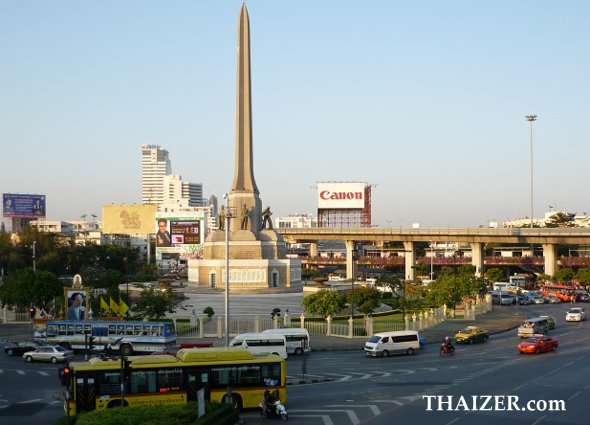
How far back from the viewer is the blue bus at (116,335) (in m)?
38.7

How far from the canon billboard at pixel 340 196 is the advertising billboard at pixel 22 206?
180 ft

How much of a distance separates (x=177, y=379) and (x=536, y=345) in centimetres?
2113

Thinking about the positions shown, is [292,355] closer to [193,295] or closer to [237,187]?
[193,295]

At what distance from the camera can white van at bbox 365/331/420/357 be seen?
37.9 m

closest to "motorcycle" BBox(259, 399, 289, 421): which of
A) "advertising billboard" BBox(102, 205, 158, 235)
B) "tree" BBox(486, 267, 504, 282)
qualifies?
"tree" BBox(486, 267, 504, 282)

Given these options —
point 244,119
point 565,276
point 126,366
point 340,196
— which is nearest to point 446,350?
point 126,366

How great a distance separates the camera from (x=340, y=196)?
12475cm

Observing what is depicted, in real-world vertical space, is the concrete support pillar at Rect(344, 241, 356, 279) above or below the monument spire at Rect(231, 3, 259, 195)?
below

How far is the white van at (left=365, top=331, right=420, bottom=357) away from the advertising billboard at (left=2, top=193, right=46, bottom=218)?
114117 millimetres

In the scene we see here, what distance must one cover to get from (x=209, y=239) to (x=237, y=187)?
21.3 feet

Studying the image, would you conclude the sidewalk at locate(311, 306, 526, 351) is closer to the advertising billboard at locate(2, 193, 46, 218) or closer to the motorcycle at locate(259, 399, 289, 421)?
the motorcycle at locate(259, 399, 289, 421)

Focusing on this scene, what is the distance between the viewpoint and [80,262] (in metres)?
108

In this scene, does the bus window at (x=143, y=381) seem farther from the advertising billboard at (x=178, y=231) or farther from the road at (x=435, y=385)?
the advertising billboard at (x=178, y=231)

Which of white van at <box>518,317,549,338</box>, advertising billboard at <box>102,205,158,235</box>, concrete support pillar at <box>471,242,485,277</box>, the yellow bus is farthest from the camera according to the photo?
advertising billboard at <box>102,205,158,235</box>
